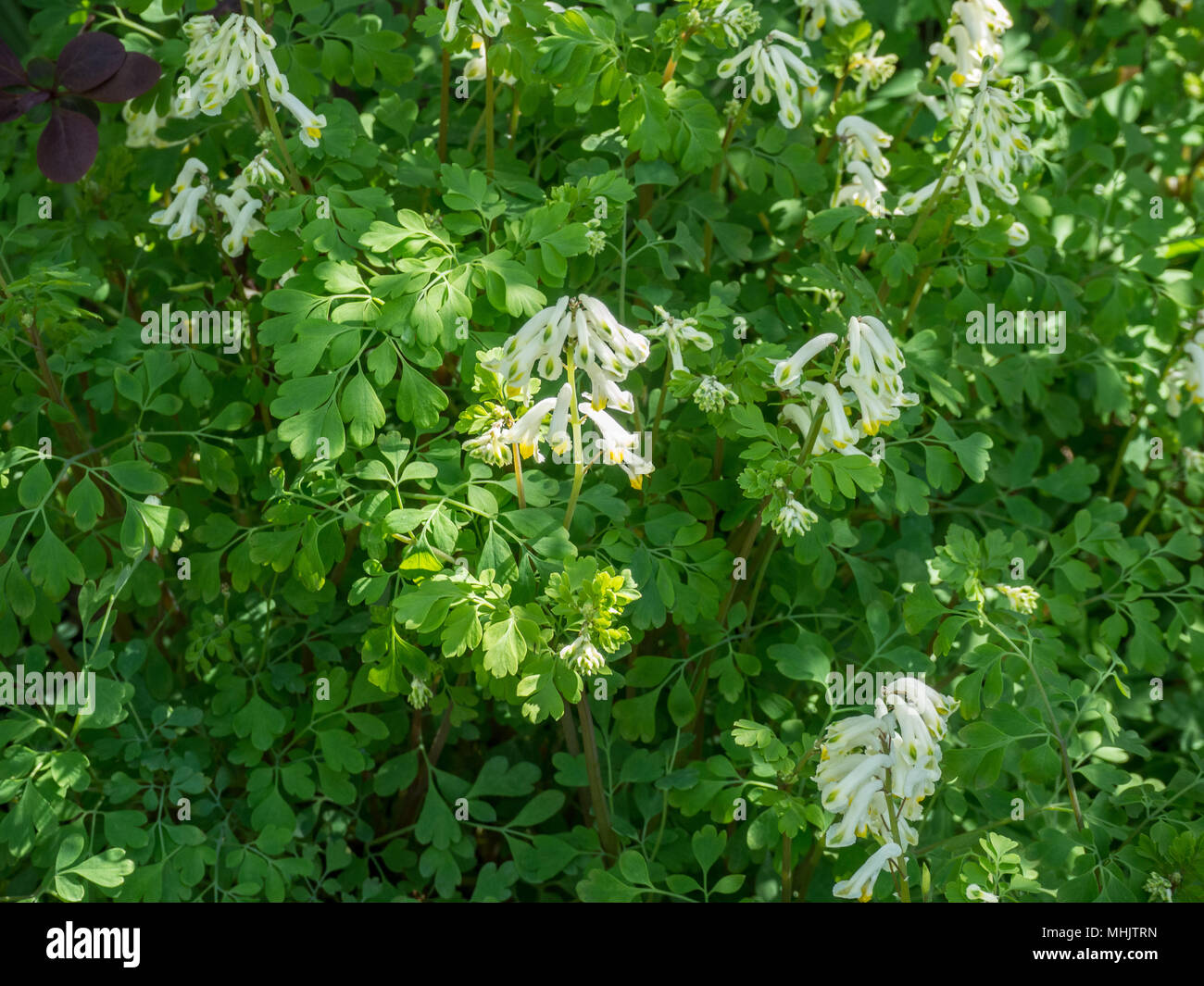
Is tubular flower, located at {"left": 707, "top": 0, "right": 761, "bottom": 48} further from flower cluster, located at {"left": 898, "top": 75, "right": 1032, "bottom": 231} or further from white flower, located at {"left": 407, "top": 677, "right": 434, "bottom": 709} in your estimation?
white flower, located at {"left": 407, "top": 677, "right": 434, "bottom": 709}

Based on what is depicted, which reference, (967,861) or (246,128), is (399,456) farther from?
(967,861)

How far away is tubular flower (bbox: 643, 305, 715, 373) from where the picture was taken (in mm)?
1729

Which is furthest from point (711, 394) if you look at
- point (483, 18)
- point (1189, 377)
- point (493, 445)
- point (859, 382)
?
point (1189, 377)

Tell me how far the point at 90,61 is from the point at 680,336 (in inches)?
47.1

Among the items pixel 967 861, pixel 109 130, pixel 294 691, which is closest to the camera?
pixel 967 861

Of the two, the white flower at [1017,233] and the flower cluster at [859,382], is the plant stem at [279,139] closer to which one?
the flower cluster at [859,382]

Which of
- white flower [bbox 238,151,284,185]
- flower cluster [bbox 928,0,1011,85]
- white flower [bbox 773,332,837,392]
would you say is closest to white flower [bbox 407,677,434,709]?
white flower [bbox 773,332,837,392]

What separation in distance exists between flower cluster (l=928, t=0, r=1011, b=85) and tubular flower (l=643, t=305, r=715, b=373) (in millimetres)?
769

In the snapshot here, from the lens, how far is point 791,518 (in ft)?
5.28

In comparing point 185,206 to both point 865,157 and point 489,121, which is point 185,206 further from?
point 865,157

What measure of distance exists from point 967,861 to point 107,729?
153cm

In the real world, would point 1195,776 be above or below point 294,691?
below
